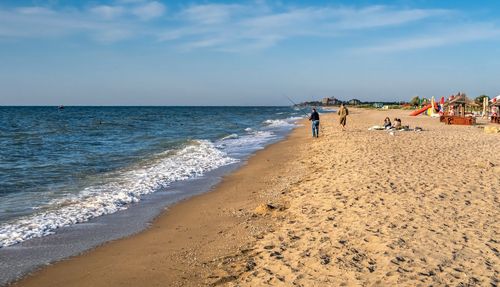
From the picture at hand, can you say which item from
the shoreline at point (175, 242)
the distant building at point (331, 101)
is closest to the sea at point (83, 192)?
the shoreline at point (175, 242)

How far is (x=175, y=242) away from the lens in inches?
251

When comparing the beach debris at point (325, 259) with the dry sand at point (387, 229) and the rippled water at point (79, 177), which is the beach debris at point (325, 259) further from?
the rippled water at point (79, 177)

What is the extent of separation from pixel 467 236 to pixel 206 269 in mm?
3494

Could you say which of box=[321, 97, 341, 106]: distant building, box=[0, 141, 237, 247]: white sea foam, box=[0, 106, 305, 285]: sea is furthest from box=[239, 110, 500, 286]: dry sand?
box=[321, 97, 341, 106]: distant building

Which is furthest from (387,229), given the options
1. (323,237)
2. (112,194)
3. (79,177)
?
(79,177)

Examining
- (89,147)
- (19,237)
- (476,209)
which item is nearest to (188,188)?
(19,237)

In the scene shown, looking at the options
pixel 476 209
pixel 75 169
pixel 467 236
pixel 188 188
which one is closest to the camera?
pixel 467 236

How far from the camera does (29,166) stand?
14047 millimetres

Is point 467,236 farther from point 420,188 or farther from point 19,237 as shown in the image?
point 19,237

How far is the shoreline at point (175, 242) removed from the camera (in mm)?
5009

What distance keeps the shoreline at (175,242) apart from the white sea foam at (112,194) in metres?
1.26

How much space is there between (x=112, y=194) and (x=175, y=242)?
371cm

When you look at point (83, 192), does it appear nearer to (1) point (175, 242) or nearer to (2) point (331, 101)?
(1) point (175, 242)

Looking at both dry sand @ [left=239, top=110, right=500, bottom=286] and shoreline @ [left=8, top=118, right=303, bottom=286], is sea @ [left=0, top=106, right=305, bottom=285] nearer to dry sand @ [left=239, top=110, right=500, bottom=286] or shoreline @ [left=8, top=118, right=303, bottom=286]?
shoreline @ [left=8, top=118, right=303, bottom=286]
